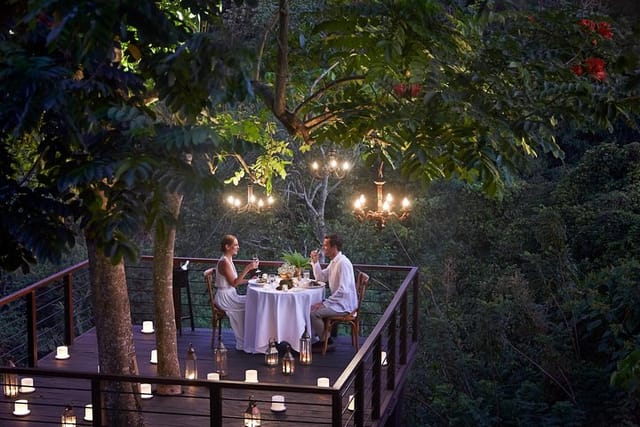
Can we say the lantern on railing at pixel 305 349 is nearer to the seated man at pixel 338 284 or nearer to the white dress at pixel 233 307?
the seated man at pixel 338 284

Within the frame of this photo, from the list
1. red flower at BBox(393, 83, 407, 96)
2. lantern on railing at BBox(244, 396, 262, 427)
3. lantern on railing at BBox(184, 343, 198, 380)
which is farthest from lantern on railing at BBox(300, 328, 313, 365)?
red flower at BBox(393, 83, 407, 96)

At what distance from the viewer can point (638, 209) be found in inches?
522

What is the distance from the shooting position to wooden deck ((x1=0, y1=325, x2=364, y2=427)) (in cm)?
666

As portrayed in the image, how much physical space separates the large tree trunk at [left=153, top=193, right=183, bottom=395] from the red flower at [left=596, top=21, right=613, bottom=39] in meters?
3.59

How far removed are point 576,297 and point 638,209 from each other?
1.79 meters

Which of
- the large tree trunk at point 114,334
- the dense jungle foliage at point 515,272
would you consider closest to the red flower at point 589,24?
the large tree trunk at point 114,334

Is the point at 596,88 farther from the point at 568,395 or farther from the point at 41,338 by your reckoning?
the point at 41,338

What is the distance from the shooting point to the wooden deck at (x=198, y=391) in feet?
21.8

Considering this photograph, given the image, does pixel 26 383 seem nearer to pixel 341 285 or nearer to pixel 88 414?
pixel 88 414

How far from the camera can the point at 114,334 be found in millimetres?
5859

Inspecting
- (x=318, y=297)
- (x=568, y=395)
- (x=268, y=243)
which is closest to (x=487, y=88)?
(x=318, y=297)

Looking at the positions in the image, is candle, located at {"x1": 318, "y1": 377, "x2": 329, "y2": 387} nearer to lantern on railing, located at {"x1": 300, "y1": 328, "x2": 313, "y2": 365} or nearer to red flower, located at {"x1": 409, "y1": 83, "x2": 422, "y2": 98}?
lantern on railing, located at {"x1": 300, "y1": 328, "x2": 313, "y2": 365}

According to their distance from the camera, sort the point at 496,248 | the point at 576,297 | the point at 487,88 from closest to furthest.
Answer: the point at 487,88, the point at 576,297, the point at 496,248

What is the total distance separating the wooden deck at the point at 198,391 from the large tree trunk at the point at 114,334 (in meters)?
0.18
